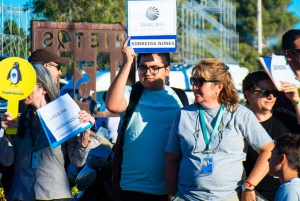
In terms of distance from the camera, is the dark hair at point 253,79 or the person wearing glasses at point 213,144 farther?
the dark hair at point 253,79

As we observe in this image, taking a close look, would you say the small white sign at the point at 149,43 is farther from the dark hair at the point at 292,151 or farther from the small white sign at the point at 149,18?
the dark hair at the point at 292,151

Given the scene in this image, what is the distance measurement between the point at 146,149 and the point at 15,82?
989mm

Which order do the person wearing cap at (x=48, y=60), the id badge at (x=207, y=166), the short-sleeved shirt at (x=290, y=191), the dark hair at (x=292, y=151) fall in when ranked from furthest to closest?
the person wearing cap at (x=48, y=60), the id badge at (x=207, y=166), the dark hair at (x=292, y=151), the short-sleeved shirt at (x=290, y=191)

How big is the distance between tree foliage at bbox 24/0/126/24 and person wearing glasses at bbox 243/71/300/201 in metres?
13.0

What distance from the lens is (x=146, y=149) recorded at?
447 cm

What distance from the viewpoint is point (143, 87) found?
183 inches

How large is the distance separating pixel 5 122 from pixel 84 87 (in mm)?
5218

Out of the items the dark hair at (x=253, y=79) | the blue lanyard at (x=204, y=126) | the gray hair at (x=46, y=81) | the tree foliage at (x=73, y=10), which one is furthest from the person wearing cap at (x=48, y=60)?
the tree foliage at (x=73, y=10)

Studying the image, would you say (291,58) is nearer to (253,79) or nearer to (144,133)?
(253,79)

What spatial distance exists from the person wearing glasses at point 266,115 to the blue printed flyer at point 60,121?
1226 millimetres

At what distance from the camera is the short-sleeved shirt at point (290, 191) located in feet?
12.5

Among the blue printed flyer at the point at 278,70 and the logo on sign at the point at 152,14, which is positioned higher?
the logo on sign at the point at 152,14

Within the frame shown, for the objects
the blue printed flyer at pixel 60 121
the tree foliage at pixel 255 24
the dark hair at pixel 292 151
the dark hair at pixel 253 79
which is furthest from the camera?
the tree foliage at pixel 255 24

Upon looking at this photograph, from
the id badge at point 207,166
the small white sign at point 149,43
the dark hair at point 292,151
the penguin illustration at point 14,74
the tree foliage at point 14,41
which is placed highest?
the tree foliage at point 14,41
